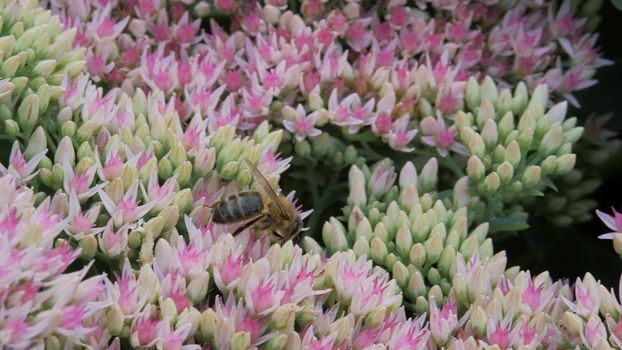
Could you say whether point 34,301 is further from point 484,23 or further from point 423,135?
point 484,23

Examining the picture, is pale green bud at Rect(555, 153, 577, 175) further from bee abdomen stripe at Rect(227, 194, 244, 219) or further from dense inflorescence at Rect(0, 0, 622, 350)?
bee abdomen stripe at Rect(227, 194, 244, 219)

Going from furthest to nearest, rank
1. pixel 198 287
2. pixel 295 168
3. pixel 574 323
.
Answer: pixel 295 168, pixel 574 323, pixel 198 287

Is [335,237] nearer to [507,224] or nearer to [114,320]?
[507,224]

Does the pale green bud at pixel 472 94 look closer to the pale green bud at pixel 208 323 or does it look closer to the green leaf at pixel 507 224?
the green leaf at pixel 507 224

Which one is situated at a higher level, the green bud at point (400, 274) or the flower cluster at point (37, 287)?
A: the flower cluster at point (37, 287)

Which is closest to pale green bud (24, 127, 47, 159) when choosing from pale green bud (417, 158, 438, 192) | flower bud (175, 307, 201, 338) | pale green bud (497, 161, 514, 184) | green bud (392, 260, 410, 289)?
flower bud (175, 307, 201, 338)

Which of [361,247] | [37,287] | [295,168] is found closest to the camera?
[37,287]

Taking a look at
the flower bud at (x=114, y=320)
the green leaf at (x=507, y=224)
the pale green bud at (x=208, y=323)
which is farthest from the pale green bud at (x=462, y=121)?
the flower bud at (x=114, y=320)

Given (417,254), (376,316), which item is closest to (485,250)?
(417,254)
